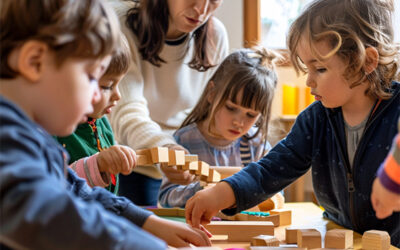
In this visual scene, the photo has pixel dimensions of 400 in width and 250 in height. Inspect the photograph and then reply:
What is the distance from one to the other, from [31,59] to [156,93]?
1.24 meters

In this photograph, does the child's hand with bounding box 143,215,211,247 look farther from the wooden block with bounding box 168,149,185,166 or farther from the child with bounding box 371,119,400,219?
A: the child with bounding box 371,119,400,219

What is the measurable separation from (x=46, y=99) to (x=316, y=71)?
722mm

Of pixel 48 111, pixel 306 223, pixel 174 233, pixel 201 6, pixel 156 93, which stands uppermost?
pixel 201 6

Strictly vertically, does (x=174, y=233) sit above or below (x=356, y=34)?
below

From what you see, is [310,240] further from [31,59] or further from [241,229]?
[31,59]

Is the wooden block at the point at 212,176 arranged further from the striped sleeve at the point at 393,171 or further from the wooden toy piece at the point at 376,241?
the striped sleeve at the point at 393,171

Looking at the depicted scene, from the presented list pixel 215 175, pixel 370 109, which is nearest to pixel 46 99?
pixel 215 175

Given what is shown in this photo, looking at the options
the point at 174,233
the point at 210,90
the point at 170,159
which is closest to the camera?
the point at 174,233

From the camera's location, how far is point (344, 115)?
1.18 metres

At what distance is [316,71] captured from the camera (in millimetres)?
1126

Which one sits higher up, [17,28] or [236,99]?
[17,28]

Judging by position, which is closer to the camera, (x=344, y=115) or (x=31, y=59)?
(x=31, y=59)

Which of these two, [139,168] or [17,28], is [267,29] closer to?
[139,168]

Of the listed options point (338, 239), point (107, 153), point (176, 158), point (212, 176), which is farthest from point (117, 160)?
point (338, 239)
